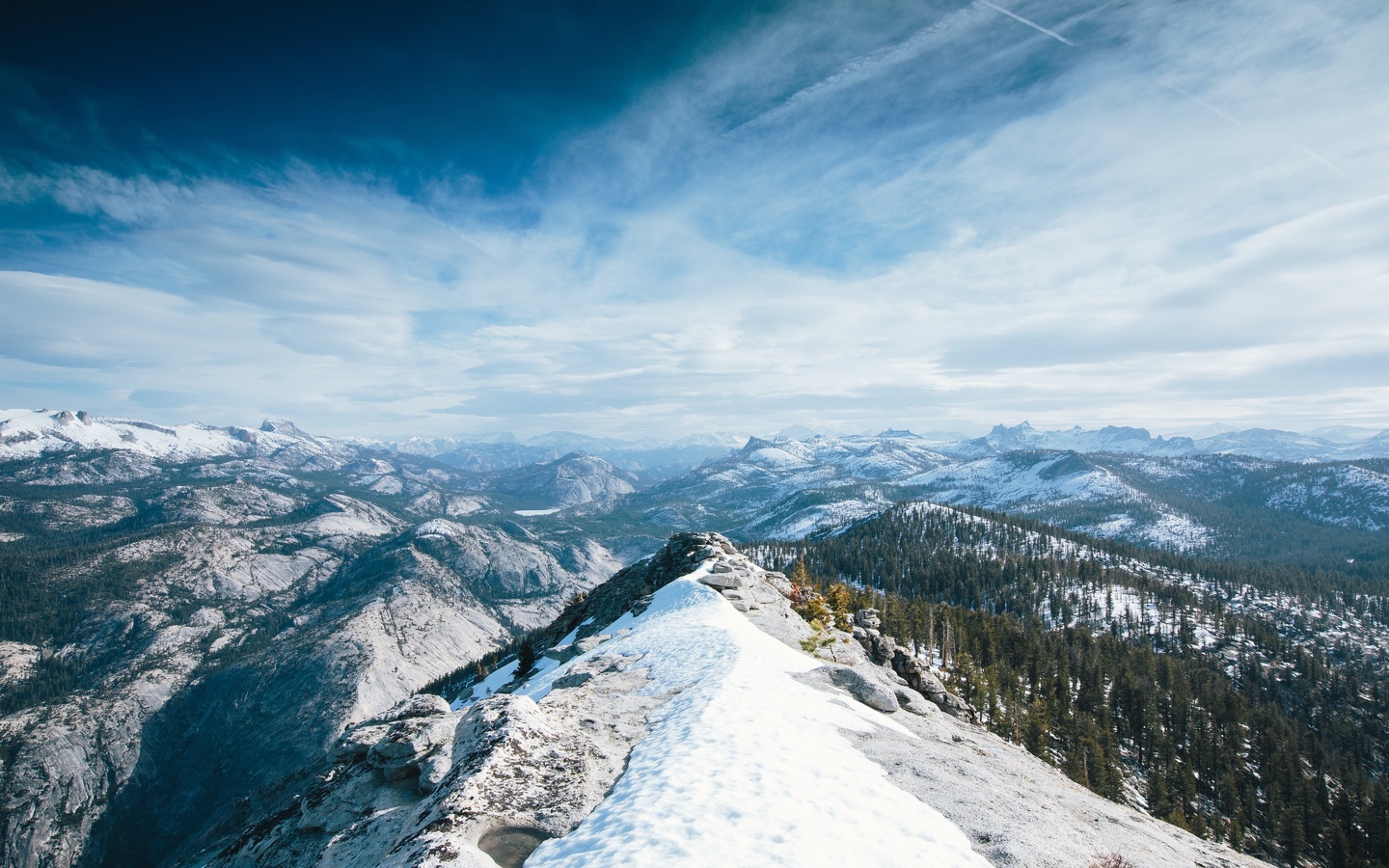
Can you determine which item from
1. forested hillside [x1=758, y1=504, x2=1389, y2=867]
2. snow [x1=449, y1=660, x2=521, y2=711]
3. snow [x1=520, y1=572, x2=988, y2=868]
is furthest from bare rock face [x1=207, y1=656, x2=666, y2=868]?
forested hillside [x1=758, y1=504, x2=1389, y2=867]

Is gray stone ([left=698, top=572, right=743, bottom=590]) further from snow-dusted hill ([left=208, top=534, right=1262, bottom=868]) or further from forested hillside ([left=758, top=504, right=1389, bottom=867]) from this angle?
snow-dusted hill ([left=208, top=534, right=1262, bottom=868])

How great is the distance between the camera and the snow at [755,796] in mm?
11719

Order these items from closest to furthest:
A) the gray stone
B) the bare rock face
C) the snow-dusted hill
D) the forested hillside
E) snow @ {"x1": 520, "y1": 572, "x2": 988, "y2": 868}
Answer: snow @ {"x1": 520, "y1": 572, "x2": 988, "y2": 868}
the snow-dusted hill
the bare rock face
the gray stone
the forested hillside

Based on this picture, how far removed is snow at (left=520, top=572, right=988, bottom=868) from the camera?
11.7m

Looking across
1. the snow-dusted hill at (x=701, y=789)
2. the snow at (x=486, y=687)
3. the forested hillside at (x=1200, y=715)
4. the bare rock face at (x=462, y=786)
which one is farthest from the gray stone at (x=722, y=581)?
the snow at (x=486, y=687)

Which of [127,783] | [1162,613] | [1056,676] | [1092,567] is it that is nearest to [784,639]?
[1056,676]

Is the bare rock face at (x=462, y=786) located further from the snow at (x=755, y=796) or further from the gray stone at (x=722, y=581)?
the gray stone at (x=722, y=581)

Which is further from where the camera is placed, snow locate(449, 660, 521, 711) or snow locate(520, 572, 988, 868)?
snow locate(449, 660, 521, 711)

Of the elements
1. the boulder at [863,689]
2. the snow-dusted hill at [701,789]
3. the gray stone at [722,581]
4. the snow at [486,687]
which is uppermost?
the snow-dusted hill at [701,789]

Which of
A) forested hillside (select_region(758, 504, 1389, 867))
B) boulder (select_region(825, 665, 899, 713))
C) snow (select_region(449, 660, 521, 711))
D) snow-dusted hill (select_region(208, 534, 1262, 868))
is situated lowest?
forested hillside (select_region(758, 504, 1389, 867))

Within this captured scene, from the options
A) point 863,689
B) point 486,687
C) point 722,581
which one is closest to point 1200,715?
point 722,581

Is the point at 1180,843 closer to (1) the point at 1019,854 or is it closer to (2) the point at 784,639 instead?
(1) the point at 1019,854

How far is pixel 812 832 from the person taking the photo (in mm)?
12430

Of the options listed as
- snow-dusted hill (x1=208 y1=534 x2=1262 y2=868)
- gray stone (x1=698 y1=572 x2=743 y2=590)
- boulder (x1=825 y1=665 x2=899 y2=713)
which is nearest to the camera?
snow-dusted hill (x1=208 y1=534 x2=1262 y2=868)
